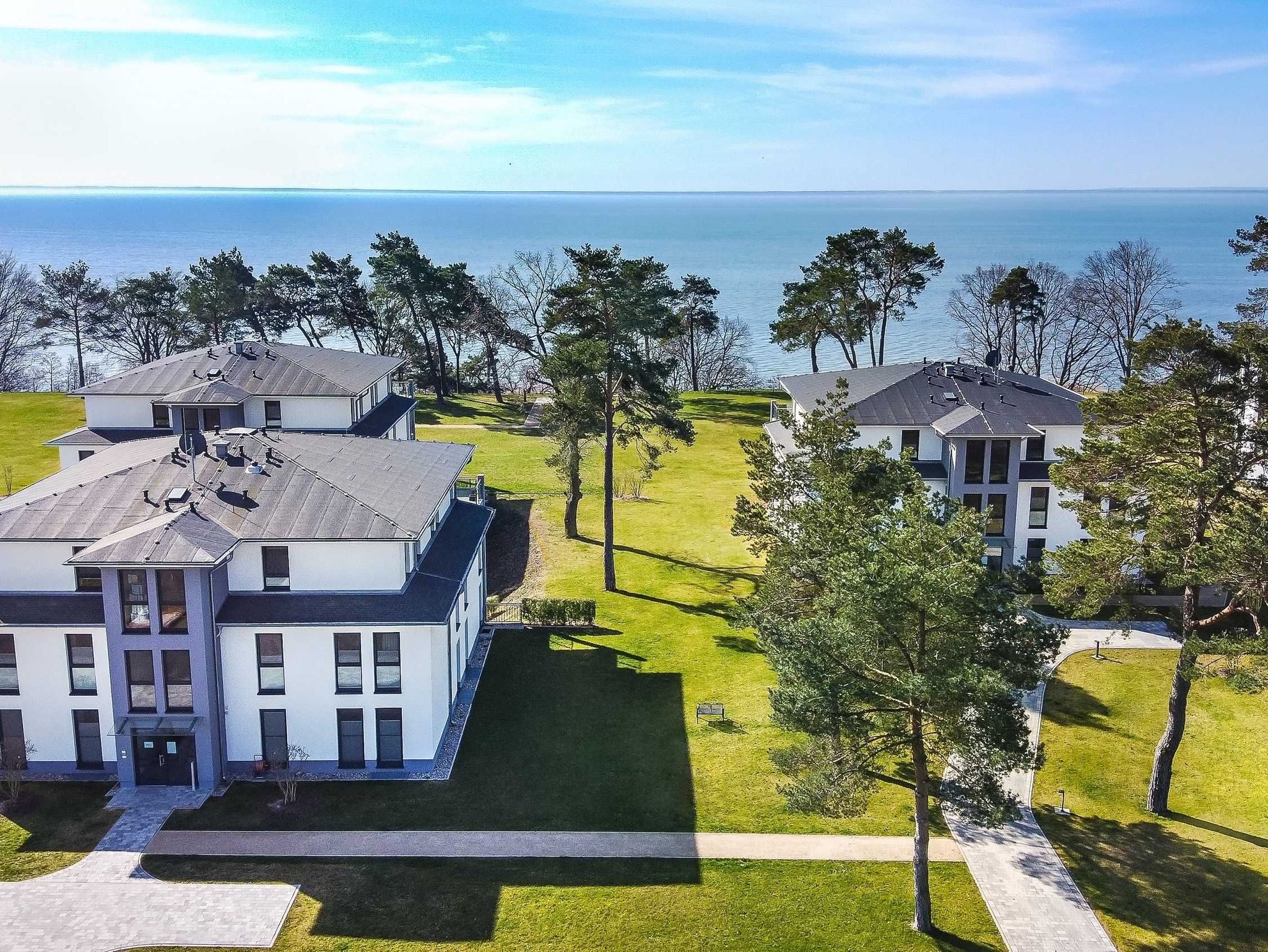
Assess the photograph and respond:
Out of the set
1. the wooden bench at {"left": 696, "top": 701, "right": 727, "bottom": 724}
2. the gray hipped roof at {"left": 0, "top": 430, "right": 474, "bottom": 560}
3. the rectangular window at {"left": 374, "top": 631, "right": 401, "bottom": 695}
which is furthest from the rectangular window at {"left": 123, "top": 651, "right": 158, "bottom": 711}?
the wooden bench at {"left": 696, "top": 701, "right": 727, "bottom": 724}

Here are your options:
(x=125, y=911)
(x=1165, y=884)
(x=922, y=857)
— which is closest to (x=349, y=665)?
(x=125, y=911)

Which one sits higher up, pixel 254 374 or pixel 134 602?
pixel 254 374

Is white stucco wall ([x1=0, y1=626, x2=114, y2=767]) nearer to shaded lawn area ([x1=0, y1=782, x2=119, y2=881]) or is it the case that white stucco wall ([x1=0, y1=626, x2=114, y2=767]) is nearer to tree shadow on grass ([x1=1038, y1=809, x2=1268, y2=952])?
shaded lawn area ([x1=0, y1=782, x2=119, y2=881])

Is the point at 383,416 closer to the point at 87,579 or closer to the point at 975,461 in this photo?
the point at 87,579

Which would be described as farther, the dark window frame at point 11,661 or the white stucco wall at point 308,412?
the white stucco wall at point 308,412

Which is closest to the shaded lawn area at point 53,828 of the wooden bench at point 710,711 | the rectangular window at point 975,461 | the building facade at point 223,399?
the wooden bench at point 710,711

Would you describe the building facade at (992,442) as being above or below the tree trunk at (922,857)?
above

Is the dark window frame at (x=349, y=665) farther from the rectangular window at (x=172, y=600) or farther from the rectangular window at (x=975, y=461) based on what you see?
the rectangular window at (x=975, y=461)

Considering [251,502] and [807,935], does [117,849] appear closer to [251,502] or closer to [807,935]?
[251,502]
